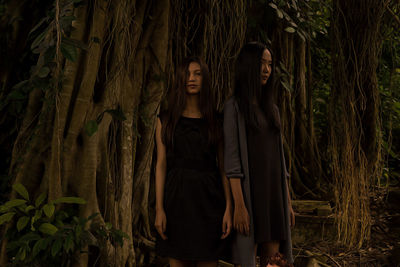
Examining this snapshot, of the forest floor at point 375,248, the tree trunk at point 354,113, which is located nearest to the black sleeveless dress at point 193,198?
the forest floor at point 375,248

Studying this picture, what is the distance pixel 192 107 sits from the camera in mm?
1925

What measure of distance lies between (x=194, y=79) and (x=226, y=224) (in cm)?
65

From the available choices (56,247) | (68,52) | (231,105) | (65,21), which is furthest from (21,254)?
(231,105)

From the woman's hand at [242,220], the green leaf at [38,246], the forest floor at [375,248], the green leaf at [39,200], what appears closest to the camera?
the woman's hand at [242,220]

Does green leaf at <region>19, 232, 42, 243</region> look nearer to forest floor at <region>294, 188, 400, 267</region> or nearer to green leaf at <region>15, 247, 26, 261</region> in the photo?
green leaf at <region>15, 247, 26, 261</region>

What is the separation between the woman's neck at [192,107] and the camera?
1.92 metres

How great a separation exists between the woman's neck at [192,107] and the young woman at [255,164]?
0.14m

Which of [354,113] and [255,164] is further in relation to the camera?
[354,113]

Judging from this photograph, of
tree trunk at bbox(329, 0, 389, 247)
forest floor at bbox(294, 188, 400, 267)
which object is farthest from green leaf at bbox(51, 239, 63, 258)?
tree trunk at bbox(329, 0, 389, 247)

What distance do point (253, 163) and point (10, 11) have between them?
5.91ft

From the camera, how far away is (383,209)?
4.05 m

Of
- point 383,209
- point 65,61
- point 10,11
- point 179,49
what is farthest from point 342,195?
point 10,11

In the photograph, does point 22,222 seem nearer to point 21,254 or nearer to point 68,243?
point 21,254

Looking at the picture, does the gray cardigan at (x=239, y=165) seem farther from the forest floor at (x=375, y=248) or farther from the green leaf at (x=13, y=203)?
the forest floor at (x=375, y=248)
